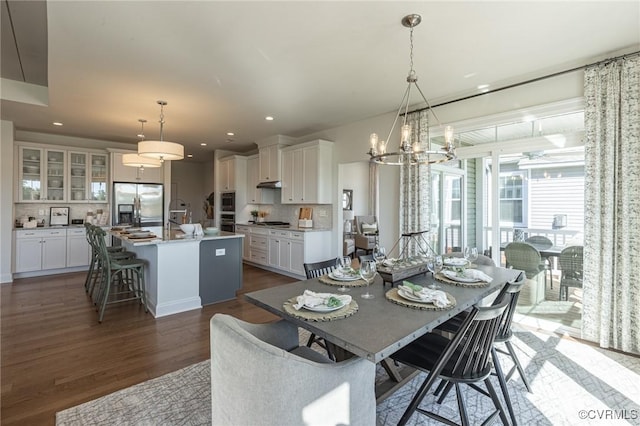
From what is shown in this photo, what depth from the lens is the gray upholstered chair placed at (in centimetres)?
108

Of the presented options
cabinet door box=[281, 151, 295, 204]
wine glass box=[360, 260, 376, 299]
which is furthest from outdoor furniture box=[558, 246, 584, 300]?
cabinet door box=[281, 151, 295, 204]

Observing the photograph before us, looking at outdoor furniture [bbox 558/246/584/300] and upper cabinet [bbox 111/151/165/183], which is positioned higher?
upper cabinet [bbox 111/151/165/183]

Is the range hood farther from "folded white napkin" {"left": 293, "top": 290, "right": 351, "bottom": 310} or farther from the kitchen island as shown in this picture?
"folded white napkin" {"left": 293, "top": 290, "right": 351, "bottom": 310}

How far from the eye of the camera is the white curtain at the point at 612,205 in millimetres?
2678

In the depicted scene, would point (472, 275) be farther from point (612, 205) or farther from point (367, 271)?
point (612, 205)

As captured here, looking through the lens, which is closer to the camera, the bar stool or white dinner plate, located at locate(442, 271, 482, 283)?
white dinner plate, located at locate(442, 271, 482, 283)

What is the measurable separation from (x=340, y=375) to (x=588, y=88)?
3503 mm

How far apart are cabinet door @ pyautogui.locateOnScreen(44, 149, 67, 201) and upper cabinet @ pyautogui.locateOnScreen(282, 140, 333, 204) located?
446cm

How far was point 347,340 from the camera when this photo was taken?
1.30m

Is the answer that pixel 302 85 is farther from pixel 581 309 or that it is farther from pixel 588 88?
pixel 581 309

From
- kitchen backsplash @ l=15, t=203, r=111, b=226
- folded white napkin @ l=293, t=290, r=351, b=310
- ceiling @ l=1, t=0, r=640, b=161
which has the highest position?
ceiling @ l=1, t=0, r=640, b=161

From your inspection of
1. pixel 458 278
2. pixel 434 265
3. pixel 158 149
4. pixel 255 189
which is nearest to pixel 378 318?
pixel 458 278

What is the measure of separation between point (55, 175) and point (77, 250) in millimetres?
1547

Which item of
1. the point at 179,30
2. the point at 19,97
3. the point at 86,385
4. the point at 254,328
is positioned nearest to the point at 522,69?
the point at 179,30
